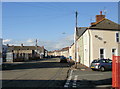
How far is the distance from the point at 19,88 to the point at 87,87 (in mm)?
3897

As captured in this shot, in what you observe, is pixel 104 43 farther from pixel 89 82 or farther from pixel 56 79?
pixel 89 82

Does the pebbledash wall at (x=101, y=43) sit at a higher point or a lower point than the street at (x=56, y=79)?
higher

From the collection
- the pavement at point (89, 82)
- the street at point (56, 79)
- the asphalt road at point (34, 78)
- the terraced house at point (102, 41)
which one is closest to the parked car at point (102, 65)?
the street at point (56, 79)

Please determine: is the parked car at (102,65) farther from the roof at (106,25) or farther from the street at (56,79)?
the roof at (106,25)

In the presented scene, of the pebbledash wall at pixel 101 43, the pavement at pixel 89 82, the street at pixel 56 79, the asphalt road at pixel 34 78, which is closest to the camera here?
the pavement at pixel 89 82

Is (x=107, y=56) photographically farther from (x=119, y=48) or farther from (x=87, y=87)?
(x=87, y=87)

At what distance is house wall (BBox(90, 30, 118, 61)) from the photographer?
25828mm

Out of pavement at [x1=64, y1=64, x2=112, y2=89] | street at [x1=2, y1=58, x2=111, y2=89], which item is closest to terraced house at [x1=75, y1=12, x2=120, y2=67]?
street at [x1=2, y1=58, x2=111, y2=89]

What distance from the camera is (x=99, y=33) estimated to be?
86.0 ft

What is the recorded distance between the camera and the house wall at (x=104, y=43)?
25828mm

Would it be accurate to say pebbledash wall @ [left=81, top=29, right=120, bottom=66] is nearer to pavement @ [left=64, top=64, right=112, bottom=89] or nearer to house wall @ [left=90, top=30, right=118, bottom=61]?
house wall @ [left=90, top=30, right=118, bottom=61]

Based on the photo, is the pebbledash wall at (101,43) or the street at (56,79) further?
the pebbledash wall at (101,43)

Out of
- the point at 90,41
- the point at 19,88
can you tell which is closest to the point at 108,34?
the point at 90,41

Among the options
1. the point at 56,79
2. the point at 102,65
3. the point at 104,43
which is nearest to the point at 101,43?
the point at 104,43
